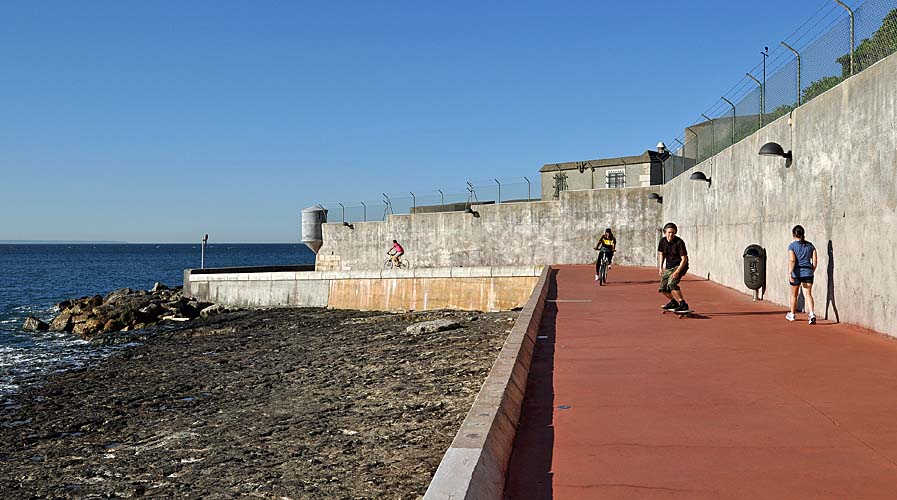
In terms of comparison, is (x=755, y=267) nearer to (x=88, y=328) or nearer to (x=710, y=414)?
(x=710, y=414)

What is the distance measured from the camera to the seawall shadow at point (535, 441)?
4605 mm

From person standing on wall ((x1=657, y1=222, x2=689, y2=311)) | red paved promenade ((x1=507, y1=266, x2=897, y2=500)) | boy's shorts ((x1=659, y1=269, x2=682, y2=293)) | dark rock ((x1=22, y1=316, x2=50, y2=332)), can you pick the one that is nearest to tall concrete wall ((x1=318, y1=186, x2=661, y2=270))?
dark rock ((x1=22, y1=316, x2=50, y2=332))

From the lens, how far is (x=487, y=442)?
4859 millimetres

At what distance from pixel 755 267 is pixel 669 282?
2.76m

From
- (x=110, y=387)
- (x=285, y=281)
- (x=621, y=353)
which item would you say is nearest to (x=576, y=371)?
(x=621, y=353)

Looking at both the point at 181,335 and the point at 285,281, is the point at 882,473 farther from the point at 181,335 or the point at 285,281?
the point at 285,281

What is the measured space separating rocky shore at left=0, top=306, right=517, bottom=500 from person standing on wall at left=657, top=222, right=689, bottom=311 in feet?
9.83

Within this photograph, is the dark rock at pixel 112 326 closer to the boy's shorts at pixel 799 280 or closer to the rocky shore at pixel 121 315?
the rocky shore at pixel 121 315

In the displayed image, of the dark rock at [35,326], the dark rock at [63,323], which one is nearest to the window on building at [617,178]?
the dark rock at [63,323]

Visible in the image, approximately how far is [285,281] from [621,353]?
22.8m

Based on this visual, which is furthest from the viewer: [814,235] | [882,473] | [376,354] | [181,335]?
[181,335]

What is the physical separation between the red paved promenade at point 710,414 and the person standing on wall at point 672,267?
144 cm

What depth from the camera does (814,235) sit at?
39.2 feet

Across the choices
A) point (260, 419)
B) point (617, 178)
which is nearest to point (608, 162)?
point (617, 178)
